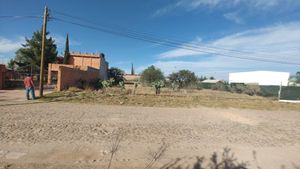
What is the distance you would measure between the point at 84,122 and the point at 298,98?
2495cm

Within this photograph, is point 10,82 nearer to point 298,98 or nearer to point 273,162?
point 273,162

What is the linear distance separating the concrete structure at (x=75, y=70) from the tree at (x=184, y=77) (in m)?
14.0

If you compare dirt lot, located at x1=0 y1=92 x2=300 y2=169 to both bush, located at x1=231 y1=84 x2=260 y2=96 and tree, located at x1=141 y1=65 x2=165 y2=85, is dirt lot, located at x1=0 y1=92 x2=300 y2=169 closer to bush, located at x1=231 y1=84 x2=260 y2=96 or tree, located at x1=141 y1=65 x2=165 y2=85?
bush, located at x1=231 y1=84 x2=260 y2=96

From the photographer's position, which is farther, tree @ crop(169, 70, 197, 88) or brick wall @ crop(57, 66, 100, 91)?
tree @ crop(169, 70, 197, 88)

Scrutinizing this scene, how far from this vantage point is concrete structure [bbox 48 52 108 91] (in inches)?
843

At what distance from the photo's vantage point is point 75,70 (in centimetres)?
2448

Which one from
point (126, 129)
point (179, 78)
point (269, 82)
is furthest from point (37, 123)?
point (269, 82)

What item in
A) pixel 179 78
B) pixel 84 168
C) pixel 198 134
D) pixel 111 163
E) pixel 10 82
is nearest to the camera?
pixel 84 168

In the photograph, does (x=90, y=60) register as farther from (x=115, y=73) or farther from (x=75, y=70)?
(x=75, y=70)

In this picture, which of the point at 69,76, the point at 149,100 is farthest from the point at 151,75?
the point at 149,100

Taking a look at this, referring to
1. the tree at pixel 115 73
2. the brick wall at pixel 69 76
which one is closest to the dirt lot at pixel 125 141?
the brick wall at pixel 69 76

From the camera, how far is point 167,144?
21.0 feet

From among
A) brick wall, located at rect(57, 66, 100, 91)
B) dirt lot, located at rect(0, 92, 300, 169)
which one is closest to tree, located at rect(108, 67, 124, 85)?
brick wall, located at rect(57, 66, 100, 91)

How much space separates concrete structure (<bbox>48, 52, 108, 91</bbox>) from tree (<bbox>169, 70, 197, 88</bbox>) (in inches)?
552
